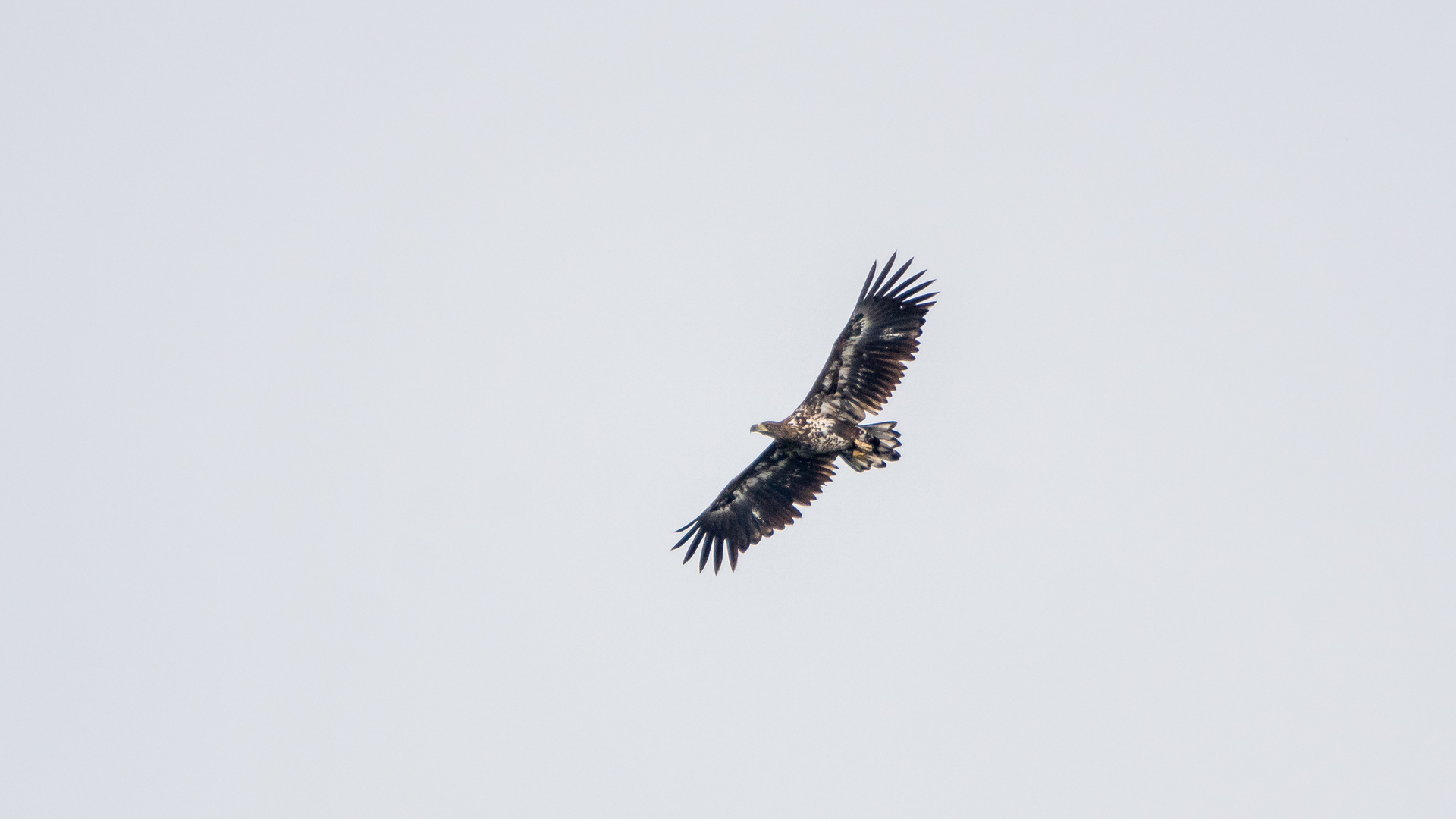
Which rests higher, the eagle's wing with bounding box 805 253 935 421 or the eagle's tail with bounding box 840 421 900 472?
the eagle's wing with bounding box 805 253 935 421

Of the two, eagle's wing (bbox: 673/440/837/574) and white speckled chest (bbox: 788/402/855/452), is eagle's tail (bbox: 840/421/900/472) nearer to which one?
white speckled chest (bbox: 788/402/855/452)

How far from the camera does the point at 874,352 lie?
21516mm

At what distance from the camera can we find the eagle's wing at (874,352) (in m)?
21.5

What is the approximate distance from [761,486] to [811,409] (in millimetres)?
1877

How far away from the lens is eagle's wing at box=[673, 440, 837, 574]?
22.4 meters

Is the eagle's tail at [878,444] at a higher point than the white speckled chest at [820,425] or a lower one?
lower

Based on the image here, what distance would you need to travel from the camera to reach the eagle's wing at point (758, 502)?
2238 cm

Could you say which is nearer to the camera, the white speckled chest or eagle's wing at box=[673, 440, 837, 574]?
the white speckled chest

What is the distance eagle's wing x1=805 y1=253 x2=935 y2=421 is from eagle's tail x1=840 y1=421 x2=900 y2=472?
528 millimetres

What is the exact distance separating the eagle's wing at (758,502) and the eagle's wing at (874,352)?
1.17m

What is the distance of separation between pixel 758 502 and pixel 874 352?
326 cm

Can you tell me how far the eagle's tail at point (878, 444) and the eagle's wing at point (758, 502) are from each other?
1.09 metres

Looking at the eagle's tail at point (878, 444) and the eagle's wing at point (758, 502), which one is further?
the eagle's wing at point (758, 502)

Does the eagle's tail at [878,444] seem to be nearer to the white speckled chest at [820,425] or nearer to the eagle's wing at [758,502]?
the white speckled chest at [820,425]
